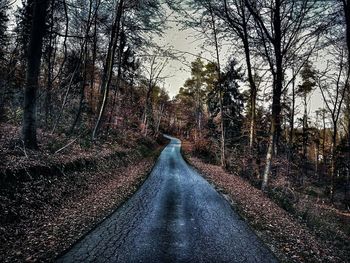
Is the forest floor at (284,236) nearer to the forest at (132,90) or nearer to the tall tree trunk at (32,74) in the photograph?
the forest at (132,90)

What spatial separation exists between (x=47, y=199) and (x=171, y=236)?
356 centimetres

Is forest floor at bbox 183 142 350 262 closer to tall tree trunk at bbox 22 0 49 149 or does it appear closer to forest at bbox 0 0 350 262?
forest at bbox 0 0 350 262

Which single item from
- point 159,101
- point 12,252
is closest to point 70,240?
point 12,252

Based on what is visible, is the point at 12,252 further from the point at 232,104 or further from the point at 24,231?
the point at 232,104

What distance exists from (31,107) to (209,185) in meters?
8.19

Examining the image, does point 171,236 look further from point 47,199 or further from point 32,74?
point 32,74

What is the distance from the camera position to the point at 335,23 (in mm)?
9414

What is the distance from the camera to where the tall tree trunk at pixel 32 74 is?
29.9 feet

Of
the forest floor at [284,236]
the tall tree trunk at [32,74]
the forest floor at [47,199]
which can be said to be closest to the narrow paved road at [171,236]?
the forest floor at [284,236]

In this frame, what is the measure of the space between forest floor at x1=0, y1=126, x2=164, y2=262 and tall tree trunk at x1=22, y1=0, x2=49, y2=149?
1.57 feet

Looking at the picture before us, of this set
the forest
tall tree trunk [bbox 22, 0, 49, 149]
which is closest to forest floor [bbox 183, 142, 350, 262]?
the forest

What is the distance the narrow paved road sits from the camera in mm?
4730

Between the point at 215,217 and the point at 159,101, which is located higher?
the point at 159,101

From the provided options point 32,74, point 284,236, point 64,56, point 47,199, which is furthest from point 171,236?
point 64,56
